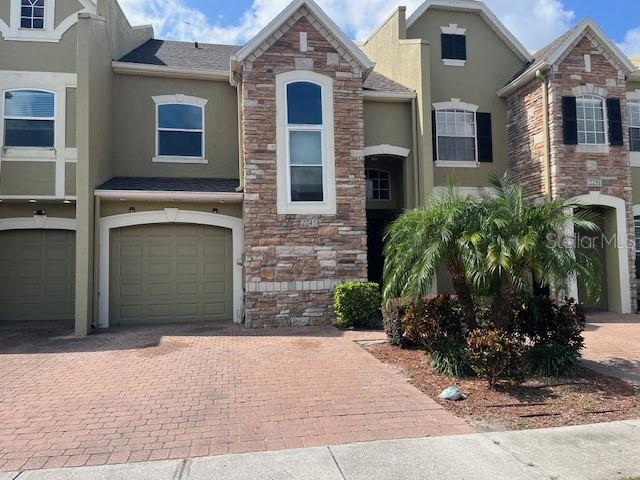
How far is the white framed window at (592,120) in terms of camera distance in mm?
13297

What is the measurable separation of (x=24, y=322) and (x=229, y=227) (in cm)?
605


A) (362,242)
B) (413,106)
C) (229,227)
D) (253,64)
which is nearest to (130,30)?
(253,64)

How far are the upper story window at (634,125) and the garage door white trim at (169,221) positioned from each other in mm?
12306

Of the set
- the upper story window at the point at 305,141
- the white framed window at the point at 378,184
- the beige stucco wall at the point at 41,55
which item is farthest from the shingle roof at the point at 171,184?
the white framed window at the point at 378,184

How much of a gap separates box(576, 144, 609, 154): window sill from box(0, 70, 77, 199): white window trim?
46.3 ft

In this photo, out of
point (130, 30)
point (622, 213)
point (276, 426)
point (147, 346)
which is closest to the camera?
point (276, 426)

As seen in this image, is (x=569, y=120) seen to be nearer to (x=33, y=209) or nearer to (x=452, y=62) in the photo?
(x=452, y=62)

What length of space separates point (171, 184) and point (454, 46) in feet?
32.2

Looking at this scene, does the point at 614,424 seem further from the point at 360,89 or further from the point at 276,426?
the point at 360,89

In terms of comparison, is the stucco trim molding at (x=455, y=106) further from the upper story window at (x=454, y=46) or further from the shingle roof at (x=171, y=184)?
the shingle roof at (x=171, y=184)

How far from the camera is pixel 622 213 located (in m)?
13.3

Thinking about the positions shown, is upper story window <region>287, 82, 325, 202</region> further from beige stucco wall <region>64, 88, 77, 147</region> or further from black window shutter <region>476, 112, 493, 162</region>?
beige stucco wall <region>64, 88, 77, 147</region>

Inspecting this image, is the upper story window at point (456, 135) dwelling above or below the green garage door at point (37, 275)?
above

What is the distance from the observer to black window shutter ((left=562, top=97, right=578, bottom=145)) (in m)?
13.0
